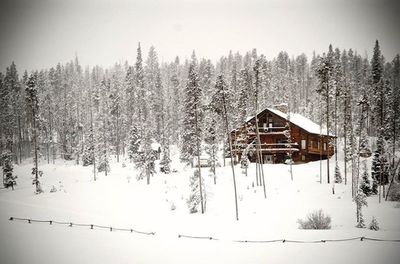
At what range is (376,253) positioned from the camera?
1441 cm

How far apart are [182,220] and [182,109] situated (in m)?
30.7

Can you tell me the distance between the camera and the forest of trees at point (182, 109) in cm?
3812

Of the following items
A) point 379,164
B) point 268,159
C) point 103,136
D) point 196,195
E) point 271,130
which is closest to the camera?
point 196,195

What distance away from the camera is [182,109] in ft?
184

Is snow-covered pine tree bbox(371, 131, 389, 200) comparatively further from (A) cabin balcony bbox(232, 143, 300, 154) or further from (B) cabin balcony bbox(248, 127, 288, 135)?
(B) cabin balcony bbox(248, 127, 288, 135)

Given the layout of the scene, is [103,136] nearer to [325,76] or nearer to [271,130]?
[271,130]

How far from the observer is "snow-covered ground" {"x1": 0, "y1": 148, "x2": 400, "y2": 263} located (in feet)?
51.6

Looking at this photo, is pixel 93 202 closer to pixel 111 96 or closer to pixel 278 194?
pixel 278 194

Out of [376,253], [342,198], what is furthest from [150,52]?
[376,253]

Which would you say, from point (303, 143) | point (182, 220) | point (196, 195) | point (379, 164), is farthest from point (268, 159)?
point (182, 220)

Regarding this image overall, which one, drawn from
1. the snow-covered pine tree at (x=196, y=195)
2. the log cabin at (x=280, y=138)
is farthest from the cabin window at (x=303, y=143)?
the snow-covered pine tree at (x=196, y=195)

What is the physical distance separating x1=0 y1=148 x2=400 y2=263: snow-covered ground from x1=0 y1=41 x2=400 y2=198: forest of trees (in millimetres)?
5564

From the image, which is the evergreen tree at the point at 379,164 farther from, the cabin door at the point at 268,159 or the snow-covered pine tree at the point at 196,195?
the snow-covered pine tree at the point at 196,195

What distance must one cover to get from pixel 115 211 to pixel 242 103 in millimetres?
25353
